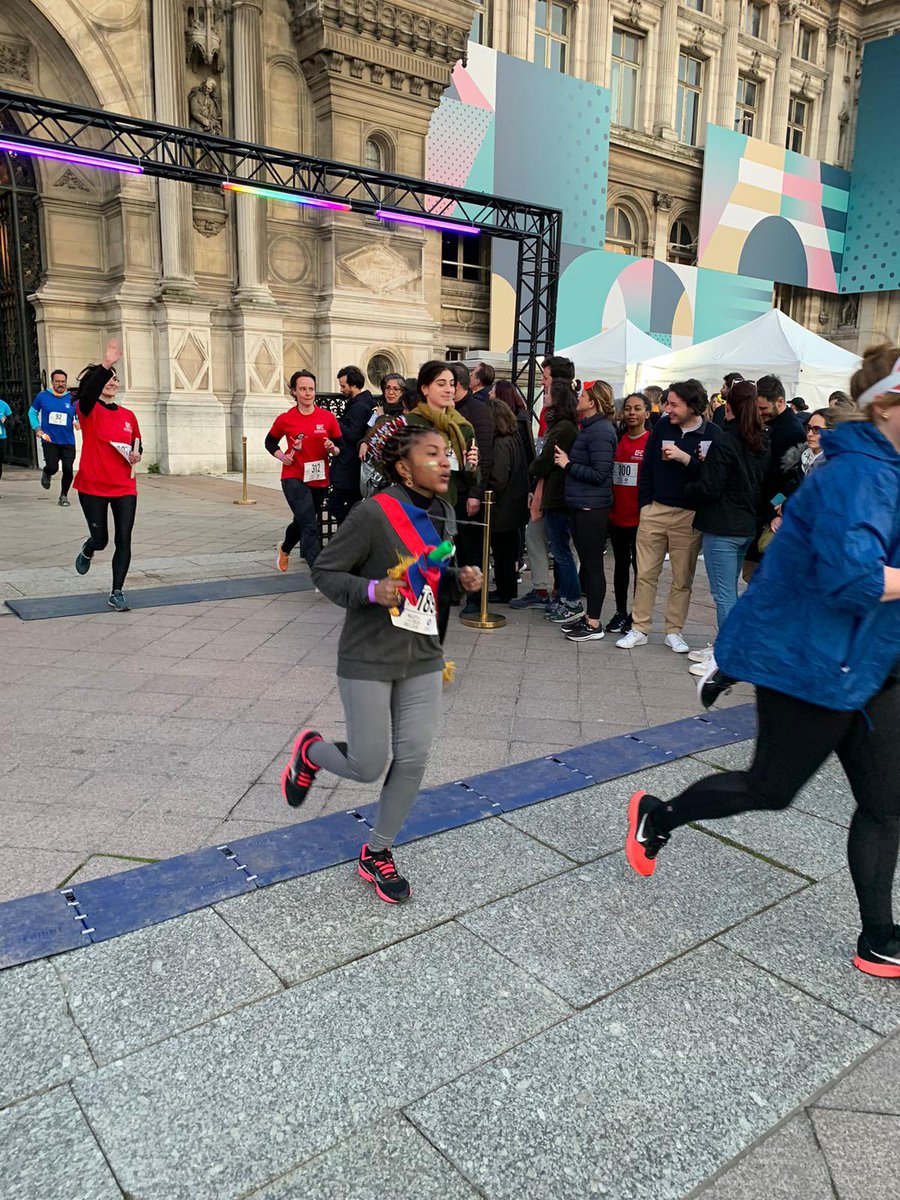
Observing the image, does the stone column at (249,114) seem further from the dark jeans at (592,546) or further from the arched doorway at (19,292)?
the dark jeans at (592,546)

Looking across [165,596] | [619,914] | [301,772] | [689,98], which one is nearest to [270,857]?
[301,772]

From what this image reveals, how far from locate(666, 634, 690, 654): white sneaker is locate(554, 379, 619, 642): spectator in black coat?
1.79 ft

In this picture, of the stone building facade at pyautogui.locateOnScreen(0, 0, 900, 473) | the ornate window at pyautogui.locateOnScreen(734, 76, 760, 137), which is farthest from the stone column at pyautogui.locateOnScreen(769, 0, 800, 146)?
the stone building facade at pyautogui.locateOnScreen(0, 0, 900, 473)

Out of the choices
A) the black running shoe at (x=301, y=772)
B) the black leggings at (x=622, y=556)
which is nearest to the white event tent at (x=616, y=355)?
the black leggings at (x=622, y=556)

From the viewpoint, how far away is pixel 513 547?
7602mm

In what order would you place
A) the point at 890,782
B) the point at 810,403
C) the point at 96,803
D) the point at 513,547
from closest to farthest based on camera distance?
the point at 890,782
the point at 96,803
the point at 513,547
the point at 810,403

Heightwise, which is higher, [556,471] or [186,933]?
[556,471]

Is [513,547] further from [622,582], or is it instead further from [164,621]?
[164,621]

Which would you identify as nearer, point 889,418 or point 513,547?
point 889,418

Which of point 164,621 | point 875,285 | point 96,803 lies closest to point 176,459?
point 164,621

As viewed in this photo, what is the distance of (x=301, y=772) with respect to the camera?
325cm

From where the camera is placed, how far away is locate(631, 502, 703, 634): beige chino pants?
6.01 metres

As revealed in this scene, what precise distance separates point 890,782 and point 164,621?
5377 millimetres

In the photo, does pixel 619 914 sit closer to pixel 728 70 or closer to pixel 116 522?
pixel 116 522
